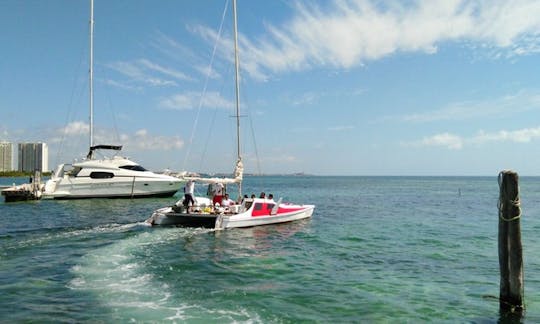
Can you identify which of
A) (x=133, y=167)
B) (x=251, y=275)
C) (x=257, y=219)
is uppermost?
(x=133, y=167)

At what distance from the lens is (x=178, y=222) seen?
77.8 ft

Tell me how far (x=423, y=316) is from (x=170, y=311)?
19.6 feet

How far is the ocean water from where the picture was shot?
9898 millimetres

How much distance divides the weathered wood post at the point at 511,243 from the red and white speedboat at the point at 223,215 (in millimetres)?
14635

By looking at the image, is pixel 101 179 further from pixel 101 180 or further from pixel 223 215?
pixel 223 215

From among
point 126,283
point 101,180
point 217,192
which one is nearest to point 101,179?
point 101,180

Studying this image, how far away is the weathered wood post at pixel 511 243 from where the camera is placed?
384 inches

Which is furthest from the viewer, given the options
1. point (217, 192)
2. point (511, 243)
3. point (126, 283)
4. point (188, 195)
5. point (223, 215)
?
point (217, 192)

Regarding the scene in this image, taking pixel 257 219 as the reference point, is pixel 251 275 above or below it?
below

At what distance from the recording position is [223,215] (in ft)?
73.8

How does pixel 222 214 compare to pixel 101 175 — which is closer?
pixel 222 214

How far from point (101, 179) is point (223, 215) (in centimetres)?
2552

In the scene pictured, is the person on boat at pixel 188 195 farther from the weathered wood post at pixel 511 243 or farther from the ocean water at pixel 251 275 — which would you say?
the weathered wood post at pixel 511 243

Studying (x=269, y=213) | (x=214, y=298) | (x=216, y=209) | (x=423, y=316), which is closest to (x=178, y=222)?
(x=216, y=209)
